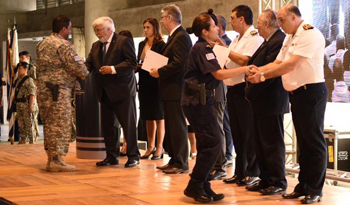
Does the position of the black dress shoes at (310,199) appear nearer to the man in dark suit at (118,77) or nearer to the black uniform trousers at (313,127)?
the black uniform trousers at (313,127)

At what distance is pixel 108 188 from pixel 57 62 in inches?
53.2

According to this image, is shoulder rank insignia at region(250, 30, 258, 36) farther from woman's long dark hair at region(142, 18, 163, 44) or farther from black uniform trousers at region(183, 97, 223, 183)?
woman's long dark hair at region(142, 18, 163, 44)

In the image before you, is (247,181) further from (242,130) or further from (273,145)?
(273,145)

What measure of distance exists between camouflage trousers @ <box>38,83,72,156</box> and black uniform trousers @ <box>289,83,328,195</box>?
2.25 m

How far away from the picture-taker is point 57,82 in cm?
556

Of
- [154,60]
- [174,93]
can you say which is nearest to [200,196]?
[174,93]

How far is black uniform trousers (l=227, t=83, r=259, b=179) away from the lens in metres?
4.88

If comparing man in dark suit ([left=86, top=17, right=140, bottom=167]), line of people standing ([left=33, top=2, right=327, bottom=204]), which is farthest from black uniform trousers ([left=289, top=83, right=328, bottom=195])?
man in dark suit ([left=86, top=17, right=140, bottom=167])

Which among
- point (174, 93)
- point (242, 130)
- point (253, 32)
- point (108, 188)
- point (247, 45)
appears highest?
point (253, 32)

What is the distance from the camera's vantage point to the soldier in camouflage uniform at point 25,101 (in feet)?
33.1

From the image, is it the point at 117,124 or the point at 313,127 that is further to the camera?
the point at 117,124

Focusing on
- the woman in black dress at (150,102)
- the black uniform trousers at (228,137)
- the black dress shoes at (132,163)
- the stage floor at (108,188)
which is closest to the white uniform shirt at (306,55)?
the stage floor at (108,188)

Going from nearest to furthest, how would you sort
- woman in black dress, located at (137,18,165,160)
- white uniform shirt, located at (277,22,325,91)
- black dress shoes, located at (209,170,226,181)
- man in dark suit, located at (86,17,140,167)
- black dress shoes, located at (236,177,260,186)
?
white uniform shirt, located at (277,22,325,91), black dress shoes, located at (236,177,260,186), black dress shoes, located at (209,170,226,181), man in dark suit, located at (86,17,140,167), woman in black dress, located at (137,18,165,160)

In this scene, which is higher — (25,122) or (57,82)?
(57,82)
